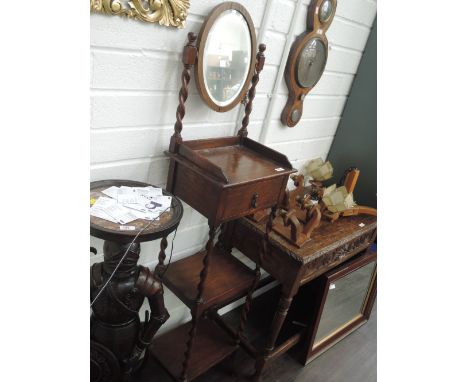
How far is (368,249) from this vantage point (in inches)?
85.7

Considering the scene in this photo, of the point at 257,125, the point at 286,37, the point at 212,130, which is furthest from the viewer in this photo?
the point at 257,125

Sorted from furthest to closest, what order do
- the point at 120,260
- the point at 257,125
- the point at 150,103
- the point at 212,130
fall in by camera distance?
the point at 257,125
the point at 212,130
the point at 150,103
the point at 120,260

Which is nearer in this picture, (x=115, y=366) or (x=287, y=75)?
(x=115, y=366)

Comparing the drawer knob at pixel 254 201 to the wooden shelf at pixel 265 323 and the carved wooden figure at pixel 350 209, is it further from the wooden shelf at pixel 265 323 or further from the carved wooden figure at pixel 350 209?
the wooden shelf at pixel 265 323

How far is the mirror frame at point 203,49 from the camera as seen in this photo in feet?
4.25

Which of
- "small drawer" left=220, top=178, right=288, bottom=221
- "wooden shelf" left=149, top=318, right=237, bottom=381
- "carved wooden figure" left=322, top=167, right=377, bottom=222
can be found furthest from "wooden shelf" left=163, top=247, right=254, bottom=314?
"carved wooden figure" left=322, top=167, right=377, bottom=222

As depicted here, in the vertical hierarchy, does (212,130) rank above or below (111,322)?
above

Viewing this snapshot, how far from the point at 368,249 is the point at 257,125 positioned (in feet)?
3.18

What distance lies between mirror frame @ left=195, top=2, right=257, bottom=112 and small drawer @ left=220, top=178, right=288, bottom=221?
36 cm

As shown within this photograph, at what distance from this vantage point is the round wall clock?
69.7 inches

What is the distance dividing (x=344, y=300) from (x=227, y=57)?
1477mm

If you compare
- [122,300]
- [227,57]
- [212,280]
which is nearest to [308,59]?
[227,57]

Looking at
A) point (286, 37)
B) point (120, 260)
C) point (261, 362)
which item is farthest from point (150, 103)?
point (261, 362)

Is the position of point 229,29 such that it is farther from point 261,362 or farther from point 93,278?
point 261,362
